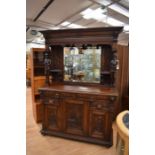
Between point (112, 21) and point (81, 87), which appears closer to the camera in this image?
point (81, 87)

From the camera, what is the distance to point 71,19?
500cm

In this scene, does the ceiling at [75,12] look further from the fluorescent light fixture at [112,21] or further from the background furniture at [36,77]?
the background furniture at [36,77]

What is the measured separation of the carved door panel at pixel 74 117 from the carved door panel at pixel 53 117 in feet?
0.47

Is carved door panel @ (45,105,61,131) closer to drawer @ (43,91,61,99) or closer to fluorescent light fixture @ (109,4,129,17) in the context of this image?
drawer @ (43,91,61,99)

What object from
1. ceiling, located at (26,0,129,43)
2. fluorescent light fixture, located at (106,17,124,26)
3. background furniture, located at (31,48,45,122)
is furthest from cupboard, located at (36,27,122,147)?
fluorescent light fixture, located at (106,17,124,26)

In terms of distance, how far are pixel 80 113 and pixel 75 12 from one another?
2.79 meters

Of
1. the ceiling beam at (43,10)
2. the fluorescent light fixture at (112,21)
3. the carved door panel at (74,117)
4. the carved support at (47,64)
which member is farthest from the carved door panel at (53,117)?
the fluorescent light fixture at (112,21)

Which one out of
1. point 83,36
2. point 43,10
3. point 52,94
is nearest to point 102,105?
point 52,94

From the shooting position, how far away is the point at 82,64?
3.48 meters

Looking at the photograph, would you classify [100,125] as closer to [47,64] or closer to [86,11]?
[47,64]
